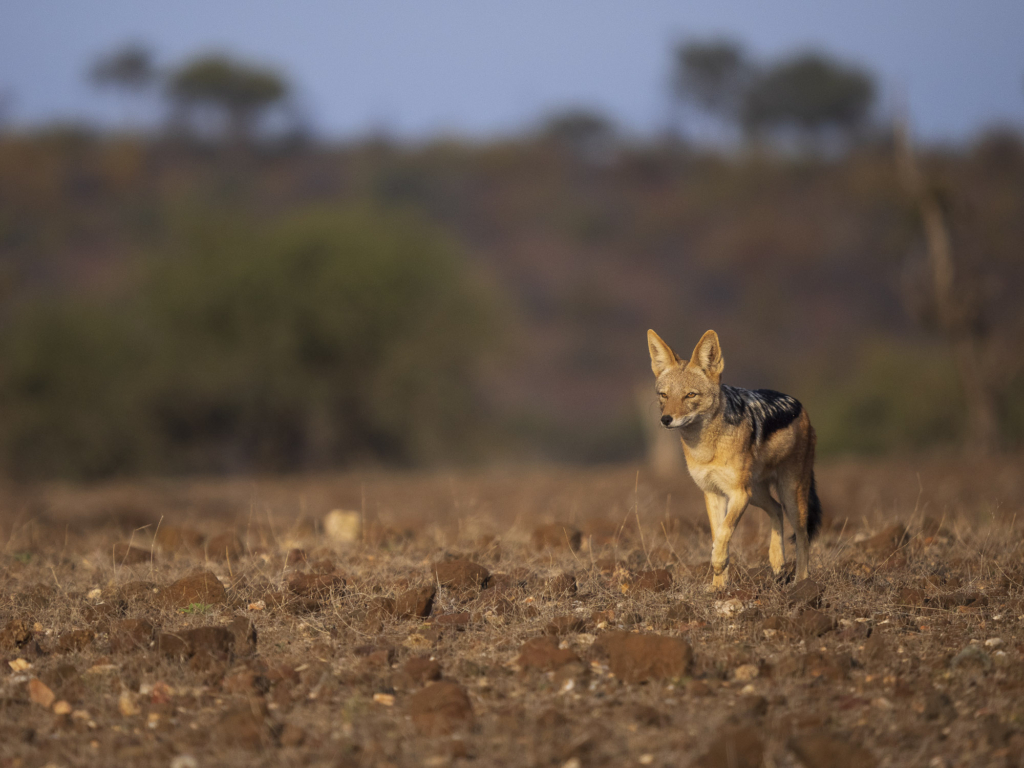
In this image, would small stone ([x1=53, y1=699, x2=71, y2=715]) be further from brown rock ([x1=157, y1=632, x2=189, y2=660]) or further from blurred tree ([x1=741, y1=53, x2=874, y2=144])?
blurred tree ([x1=741, y1=53, x2=874, y2=144])

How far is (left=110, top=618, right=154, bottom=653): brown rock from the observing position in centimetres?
464

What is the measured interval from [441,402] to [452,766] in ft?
68.8

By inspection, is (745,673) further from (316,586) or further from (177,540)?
(177,540)

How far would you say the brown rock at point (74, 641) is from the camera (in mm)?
4715

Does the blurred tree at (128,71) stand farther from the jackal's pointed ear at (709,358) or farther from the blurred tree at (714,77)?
the jackal's pointed ear at (709,358)

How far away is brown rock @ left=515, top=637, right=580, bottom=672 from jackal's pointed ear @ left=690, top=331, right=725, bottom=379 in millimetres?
1958

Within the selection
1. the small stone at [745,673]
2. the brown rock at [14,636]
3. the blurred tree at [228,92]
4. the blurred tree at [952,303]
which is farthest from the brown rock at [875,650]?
the blurred tree at [228,92]

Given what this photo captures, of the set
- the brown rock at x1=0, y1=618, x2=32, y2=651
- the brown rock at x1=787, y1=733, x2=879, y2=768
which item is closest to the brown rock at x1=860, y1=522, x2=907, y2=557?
the brown rock at x1=787, y1=733, x2=879, y2=768

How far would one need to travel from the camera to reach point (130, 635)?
468 cm

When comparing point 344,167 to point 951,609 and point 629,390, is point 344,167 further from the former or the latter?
point 951,609

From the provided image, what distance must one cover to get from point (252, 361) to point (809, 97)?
50.7 m

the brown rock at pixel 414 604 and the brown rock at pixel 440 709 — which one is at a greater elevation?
the brown rock at pixel 414 604

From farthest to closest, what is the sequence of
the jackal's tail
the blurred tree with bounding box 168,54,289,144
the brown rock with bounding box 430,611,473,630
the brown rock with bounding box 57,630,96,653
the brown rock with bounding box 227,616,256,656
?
the blurred tree with bounding box 168,54,289,144
the jackal's tail
the brown rock with bounding box 430,611,473,630
the brown rock with bounding box 57,630,96,653
the brown rock with bounding box 227,616,256,656

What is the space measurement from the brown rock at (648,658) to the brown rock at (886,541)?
251 cm
